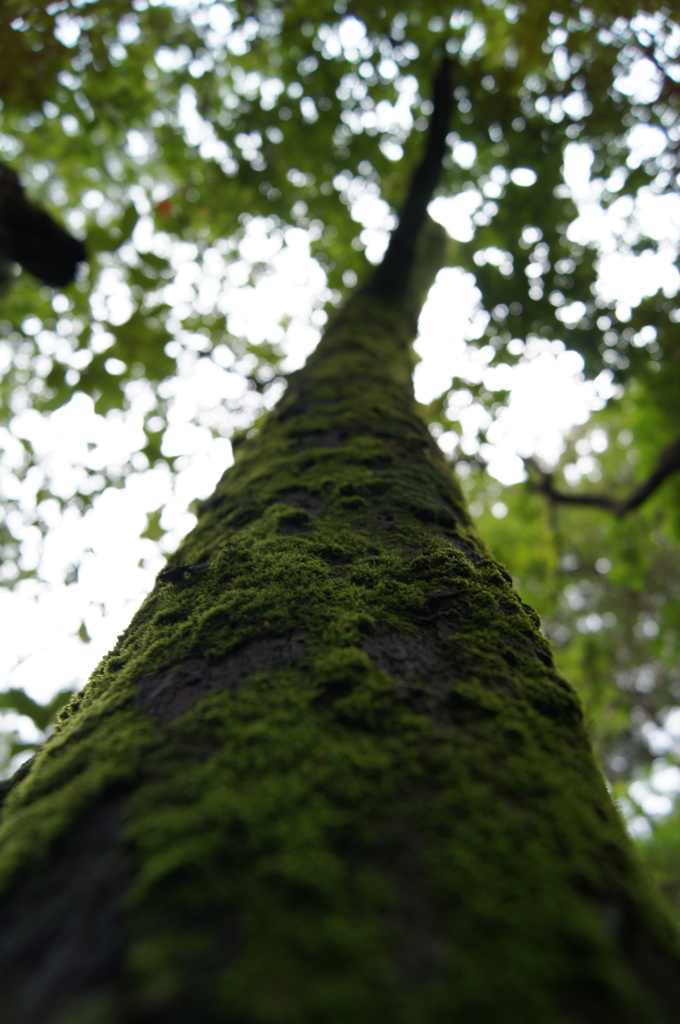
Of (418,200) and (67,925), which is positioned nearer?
(67,925)

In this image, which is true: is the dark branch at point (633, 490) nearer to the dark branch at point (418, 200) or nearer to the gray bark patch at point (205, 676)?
the dark branch at point (418, 200)

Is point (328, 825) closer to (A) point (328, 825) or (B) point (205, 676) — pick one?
(A) point (328, 825)

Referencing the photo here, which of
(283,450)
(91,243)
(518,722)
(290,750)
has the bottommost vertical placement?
(290,750)

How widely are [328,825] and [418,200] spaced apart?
4.80 meters

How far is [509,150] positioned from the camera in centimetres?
451

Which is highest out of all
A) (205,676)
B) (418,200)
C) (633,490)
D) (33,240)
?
(633,490)

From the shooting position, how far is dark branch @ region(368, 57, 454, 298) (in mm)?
4195

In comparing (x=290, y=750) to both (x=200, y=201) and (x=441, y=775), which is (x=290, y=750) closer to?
(x=441, y=775)

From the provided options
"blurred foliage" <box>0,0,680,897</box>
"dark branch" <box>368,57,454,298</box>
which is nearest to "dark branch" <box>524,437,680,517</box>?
"blurred foliage" <box>0,0,680,897</box>

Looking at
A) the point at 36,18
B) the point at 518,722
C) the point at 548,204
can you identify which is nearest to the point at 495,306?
the point at 548,204

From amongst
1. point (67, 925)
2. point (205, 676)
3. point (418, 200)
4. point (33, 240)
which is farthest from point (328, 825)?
point (418, 200)

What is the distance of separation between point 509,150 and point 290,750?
17.4ft

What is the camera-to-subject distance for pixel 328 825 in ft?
2.46

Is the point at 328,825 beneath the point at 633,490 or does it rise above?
beneath
